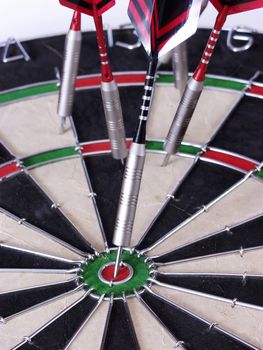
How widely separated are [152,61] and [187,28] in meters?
0.11

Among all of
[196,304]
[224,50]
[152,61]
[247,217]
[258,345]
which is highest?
[224,50]

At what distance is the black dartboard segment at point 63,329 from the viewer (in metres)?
1.74

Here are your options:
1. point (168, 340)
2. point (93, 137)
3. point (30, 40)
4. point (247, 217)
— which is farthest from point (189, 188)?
point (30, 40)

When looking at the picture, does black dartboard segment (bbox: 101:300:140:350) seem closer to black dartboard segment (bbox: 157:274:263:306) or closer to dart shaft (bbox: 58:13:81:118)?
black dartboard segment (bbox: 157:274:263:306)

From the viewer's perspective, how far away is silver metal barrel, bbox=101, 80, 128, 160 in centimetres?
195

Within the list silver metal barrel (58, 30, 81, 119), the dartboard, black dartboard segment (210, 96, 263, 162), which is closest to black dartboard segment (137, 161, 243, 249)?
the dartboard

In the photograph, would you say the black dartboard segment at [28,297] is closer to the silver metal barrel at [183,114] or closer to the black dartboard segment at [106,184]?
the black dartboard segment at [106,184]

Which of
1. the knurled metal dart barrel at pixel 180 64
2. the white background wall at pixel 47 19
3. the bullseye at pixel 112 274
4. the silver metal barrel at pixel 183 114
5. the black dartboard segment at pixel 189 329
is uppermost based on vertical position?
the white background wall at pixel 47 19

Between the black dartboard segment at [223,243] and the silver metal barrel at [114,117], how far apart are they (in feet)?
1.17

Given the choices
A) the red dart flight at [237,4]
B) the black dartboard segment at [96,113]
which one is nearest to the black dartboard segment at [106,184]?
the black dartboard segment at [96,113]

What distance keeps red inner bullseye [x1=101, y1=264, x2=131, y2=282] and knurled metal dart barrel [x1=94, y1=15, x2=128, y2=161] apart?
1.24 ft

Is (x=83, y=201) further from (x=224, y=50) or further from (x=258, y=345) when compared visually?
(x=224, y=50)

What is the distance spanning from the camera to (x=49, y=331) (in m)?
1.78

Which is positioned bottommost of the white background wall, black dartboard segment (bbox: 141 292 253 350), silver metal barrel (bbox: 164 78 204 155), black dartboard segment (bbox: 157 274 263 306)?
black dartboard segment (bbox: 141 292 253 350)
